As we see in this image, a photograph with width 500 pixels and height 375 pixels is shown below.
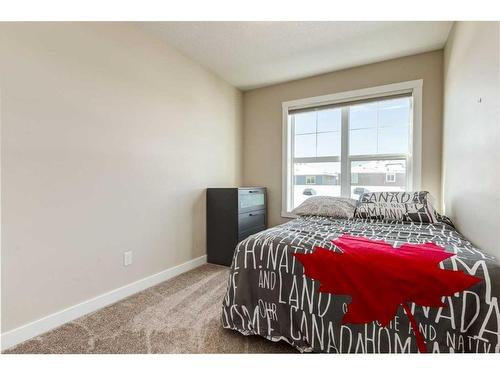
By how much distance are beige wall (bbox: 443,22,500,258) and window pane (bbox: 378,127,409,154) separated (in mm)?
511

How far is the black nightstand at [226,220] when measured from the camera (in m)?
2.77

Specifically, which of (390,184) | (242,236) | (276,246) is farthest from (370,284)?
(390,184)

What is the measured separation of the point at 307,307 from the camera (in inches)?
50.9

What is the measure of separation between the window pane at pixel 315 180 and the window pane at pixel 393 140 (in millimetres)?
553

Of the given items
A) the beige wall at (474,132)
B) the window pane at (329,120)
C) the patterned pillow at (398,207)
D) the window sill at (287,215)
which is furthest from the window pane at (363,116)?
the window sill at (287,215)

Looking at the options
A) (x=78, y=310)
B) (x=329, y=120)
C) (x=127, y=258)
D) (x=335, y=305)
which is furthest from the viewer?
(x=329, y=120)


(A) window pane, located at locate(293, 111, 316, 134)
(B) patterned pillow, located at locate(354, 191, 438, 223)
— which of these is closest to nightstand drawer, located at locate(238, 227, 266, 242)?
(B) patterned pillow, located at locate(354, 191, 438, 223)

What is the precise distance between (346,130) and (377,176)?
687 mm

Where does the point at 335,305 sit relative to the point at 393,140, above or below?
below

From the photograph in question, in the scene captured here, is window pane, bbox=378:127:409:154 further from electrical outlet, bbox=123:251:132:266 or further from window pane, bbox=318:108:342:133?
electrical outlet, bbox=123:251:132:266

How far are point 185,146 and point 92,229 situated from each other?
48.4 inches

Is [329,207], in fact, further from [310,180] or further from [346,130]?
[346,130]

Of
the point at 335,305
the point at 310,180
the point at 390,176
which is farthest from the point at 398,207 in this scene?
the point at 335,305

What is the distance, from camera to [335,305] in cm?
123
